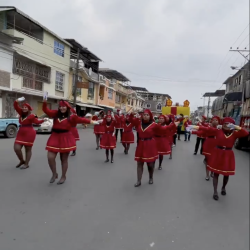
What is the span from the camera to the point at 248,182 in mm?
2855

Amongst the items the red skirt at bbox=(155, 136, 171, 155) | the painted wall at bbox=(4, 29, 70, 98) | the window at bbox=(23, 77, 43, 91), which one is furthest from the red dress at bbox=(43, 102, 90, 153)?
the window at bbox=(23, 77, 43, 91)

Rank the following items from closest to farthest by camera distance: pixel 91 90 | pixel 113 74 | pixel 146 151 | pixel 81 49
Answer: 1. pixel 146 151
2. pixel 81 49
3. pixel 91 90
4. pixel 113 74

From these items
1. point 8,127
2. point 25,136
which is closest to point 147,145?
point 25,136

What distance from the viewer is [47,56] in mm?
20781

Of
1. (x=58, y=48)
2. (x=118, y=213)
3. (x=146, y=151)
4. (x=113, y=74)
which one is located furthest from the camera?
(x=113, y=74)

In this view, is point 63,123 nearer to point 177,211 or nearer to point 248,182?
point 177,211

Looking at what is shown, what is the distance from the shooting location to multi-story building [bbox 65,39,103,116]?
25.4 m

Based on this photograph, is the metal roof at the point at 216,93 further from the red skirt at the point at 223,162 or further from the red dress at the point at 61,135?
the red dress at the point at 61,135

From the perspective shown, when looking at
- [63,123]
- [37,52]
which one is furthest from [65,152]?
[37,52]

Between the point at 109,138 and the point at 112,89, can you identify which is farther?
the point at 112,89

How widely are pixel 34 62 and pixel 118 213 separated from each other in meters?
18.0

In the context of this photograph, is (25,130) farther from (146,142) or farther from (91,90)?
(91,90)

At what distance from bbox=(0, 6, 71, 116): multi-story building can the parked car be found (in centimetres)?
503

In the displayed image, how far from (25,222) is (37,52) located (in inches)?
724
